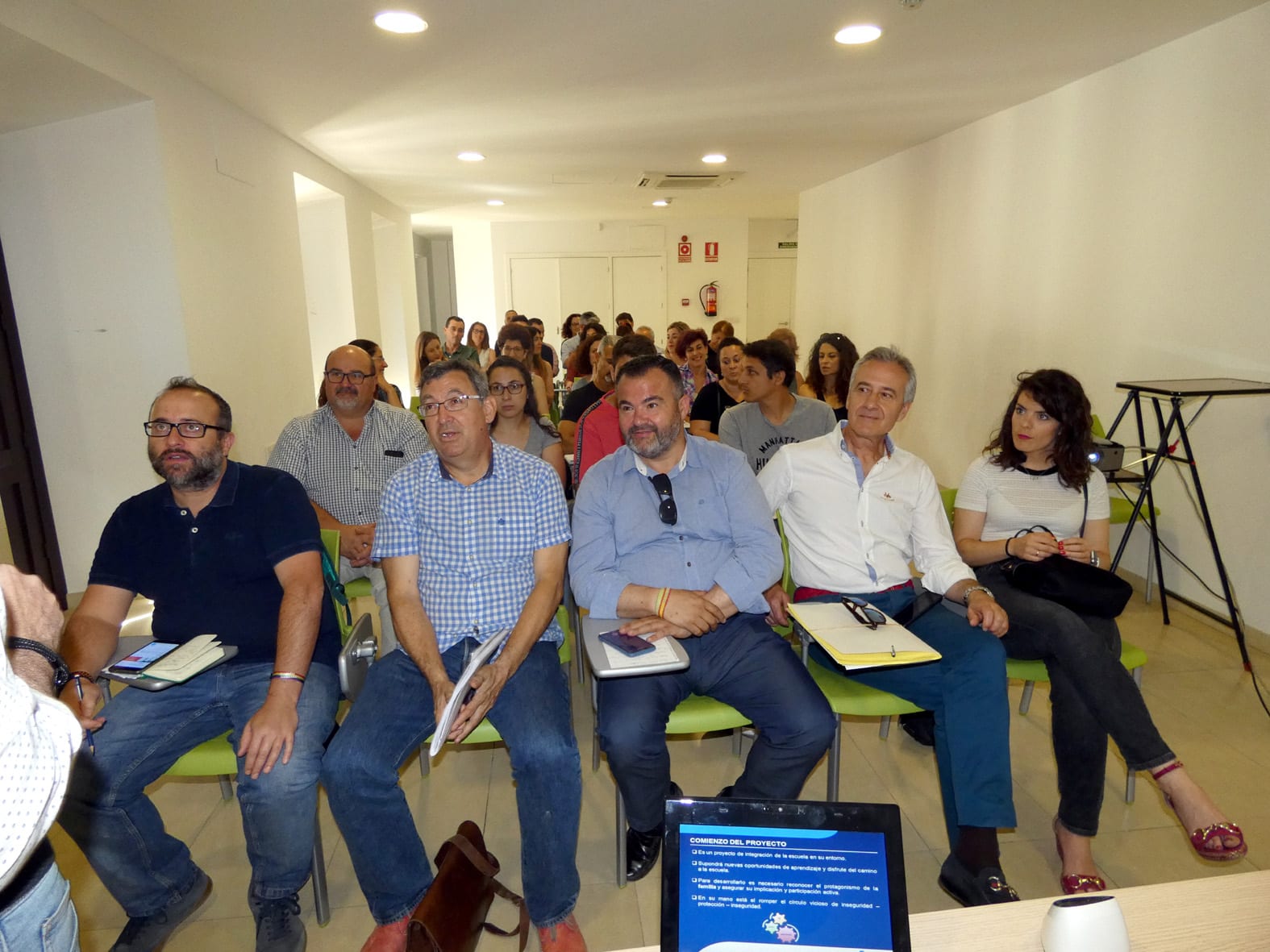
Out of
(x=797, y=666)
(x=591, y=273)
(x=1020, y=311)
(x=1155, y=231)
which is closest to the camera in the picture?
(x=797, y=666)

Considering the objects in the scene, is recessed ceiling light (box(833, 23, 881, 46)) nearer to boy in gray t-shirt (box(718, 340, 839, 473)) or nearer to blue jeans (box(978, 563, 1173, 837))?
boy in gray t-shirt (box(718, 340, 839, 473))

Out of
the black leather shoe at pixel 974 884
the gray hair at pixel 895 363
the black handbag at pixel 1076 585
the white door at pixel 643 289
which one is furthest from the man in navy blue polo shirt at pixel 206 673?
the white door at pixel 643 289

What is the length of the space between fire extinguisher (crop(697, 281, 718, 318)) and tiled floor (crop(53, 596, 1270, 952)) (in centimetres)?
1016

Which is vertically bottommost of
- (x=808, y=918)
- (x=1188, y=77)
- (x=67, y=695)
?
(x=67, y=695)

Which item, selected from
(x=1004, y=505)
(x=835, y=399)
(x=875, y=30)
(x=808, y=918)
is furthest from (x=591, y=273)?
(x=808, y=918)

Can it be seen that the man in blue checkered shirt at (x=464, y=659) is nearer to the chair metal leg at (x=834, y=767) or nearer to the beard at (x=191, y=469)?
the beard at (x=191, y=469)

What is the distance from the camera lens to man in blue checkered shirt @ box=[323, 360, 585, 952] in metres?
1.84

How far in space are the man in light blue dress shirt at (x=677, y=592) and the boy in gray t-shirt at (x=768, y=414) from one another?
1.13 meters

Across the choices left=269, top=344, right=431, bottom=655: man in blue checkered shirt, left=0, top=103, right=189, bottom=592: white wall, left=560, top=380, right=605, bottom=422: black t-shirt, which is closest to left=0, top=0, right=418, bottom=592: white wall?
left=0, top=103, right=189, bottom=592: white wall

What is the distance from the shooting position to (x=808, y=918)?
3.30 feet

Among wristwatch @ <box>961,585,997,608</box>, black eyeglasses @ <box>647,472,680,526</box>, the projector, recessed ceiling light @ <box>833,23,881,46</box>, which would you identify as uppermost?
recessed ceiling light @ <box>833,23,881,46</box>

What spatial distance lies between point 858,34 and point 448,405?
2.80 meters

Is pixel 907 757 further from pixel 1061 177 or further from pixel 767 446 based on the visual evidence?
pixel 1061 177

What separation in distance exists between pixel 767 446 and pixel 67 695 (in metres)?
2.75
